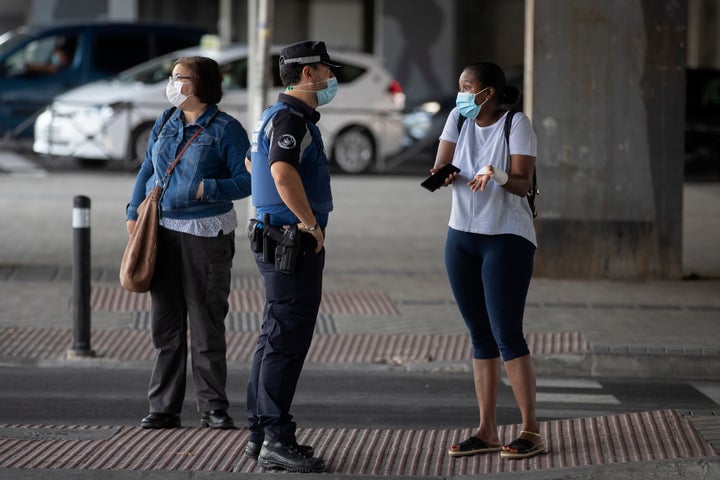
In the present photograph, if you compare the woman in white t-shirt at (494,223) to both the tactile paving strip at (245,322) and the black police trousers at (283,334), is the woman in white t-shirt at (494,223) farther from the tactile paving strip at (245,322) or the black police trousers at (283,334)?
the tactile paving strip at (245,322)

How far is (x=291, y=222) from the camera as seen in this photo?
19.0 feet

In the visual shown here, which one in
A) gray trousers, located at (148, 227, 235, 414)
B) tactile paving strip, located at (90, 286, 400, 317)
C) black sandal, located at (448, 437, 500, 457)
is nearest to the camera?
black sandal, located at (448, 437, 500, 457)

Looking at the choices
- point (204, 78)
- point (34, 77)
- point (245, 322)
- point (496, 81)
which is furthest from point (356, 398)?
point (34, 77)

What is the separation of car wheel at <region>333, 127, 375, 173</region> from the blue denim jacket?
1455 cm

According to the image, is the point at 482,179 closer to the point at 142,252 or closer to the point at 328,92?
the point at 328,92

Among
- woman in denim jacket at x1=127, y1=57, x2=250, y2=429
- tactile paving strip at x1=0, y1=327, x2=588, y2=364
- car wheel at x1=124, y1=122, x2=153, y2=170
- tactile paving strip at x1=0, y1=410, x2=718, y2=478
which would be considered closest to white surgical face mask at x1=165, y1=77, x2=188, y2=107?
woman in denim jacket at x1=127, y1=57, x2=250, y2=429

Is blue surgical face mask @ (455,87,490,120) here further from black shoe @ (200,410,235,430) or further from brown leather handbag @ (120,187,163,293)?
black shoe @ (200,410,235,430)

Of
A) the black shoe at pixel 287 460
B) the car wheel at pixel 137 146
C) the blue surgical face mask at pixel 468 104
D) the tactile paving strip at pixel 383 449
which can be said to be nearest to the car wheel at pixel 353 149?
the car wheel at pixel 137 146

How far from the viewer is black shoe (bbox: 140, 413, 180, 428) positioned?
6.92 m

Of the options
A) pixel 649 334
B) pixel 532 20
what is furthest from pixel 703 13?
pixel 649 334

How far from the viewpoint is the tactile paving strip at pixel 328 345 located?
8930 mm

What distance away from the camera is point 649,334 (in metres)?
9.49

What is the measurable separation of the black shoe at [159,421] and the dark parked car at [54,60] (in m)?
15.7

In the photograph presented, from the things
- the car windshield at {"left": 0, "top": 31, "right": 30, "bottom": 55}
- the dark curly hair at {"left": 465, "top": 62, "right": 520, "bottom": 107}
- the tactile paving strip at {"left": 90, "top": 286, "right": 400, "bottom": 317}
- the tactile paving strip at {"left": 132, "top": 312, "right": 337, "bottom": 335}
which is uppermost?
the car windshield at {"left": 0, "top": 31, "right": 30, "bottom": 55}
